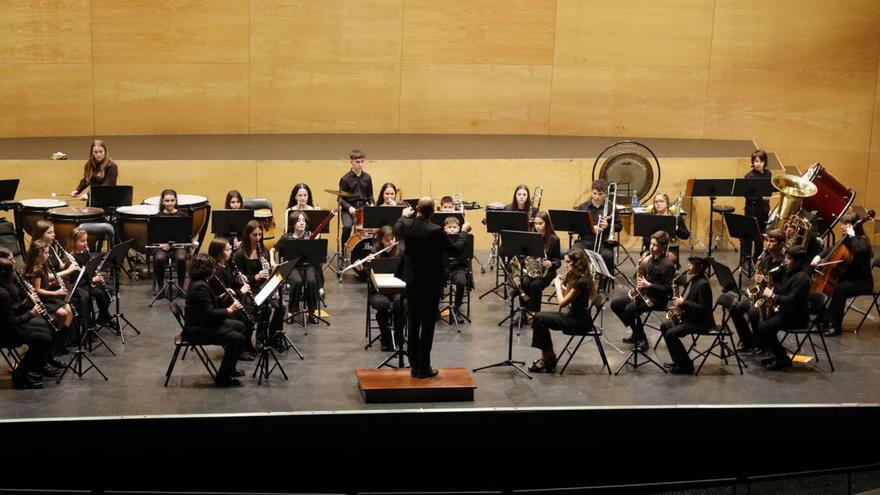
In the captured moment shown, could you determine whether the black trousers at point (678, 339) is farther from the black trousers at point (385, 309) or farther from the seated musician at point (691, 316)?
the black trousers at point (385, 309)

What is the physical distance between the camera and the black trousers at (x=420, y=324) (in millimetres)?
8281

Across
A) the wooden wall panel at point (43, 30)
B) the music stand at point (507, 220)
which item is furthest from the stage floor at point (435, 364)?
the wooden wall panel at point (43, 30)

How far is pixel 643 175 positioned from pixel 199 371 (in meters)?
7.03

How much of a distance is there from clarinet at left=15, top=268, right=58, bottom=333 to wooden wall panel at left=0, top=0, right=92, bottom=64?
7.21 metres

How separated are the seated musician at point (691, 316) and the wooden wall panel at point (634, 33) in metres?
7.48

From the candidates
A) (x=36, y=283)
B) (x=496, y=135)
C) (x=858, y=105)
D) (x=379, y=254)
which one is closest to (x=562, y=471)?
(x=379, y=254)

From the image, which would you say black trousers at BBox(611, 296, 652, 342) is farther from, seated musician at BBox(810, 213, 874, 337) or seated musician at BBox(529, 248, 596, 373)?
seated musician at BBox(810, 213, 874, 337)

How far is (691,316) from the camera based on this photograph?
30.4 feet

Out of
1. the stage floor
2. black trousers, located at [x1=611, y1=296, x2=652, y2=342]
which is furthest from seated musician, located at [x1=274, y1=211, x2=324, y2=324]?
black trousers, located at [x1=611, y1=296, x2=652, y2=342]

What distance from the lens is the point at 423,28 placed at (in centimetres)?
1588

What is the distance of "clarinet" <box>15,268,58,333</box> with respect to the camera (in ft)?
28.0

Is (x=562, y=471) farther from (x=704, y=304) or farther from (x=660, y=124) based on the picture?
(x=660, y=124)

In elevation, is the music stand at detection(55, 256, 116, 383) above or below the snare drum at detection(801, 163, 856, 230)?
below

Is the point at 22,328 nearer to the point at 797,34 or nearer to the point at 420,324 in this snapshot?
the point at 420,324
